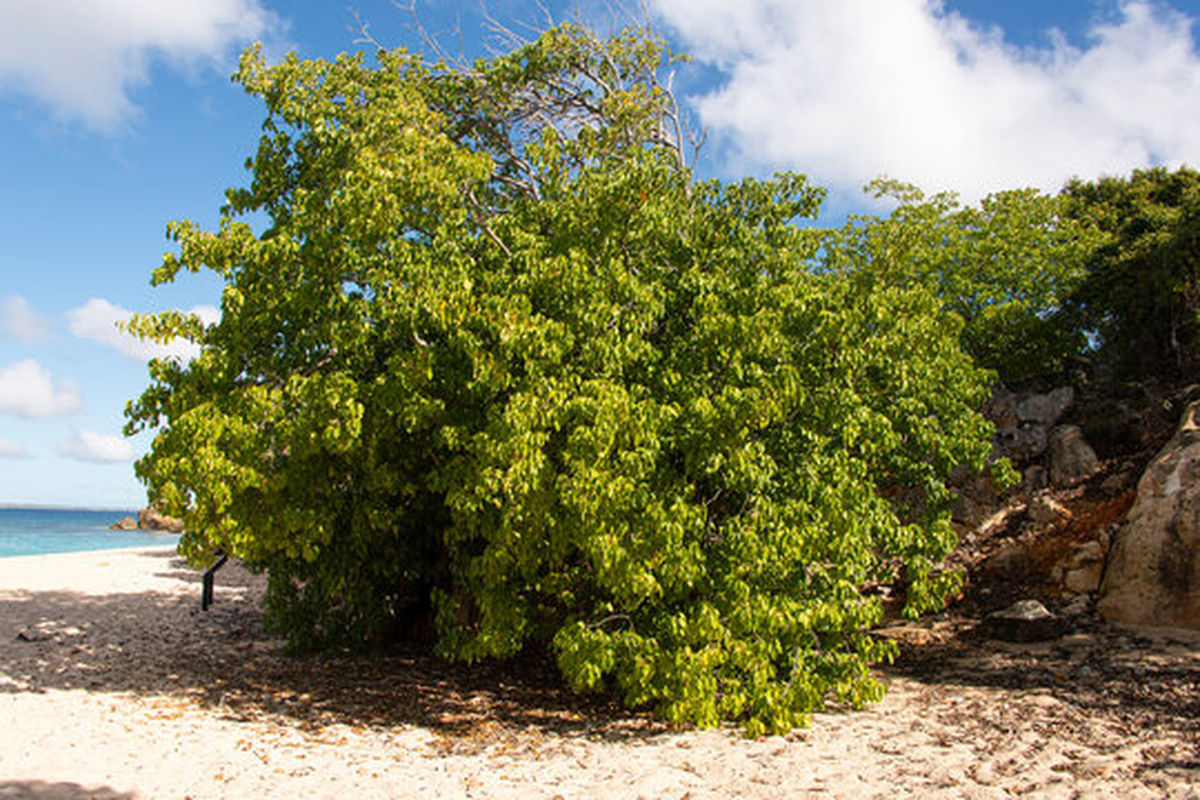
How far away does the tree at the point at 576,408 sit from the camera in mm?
8195

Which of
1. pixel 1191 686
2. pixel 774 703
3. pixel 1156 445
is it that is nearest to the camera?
pixel 774 703

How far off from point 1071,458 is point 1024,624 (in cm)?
652

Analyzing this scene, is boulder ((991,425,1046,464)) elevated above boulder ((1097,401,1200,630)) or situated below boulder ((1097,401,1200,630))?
above

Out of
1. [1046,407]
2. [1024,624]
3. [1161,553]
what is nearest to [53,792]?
[1024,624]

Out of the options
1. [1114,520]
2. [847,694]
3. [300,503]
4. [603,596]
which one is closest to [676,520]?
[603,596]

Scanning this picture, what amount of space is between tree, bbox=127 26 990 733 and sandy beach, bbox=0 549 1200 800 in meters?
0.85

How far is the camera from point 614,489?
7723 millimetres

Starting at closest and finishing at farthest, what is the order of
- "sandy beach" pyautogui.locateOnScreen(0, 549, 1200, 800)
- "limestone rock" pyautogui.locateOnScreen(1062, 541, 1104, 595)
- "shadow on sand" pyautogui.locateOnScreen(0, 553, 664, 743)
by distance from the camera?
"sandy beach" pyautogui.locateOnScreen(0, 549, 1200, 800) → "shadow on sand" pyautogui.locateOnScreen(0, 553, 664, 743) → "limestone rock" pyautogui.locateOnScreen(1062, 541, 1104, 595)

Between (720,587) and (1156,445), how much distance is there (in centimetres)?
1216

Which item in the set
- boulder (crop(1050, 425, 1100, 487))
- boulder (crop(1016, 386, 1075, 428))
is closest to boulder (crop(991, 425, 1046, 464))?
boulder (crop(1016, 386, 1075, 428))

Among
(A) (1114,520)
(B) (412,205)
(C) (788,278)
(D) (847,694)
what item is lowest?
(D) (847,694)

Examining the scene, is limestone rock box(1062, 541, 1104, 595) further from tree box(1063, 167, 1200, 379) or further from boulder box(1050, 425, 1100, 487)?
tree box(1063, 167, 1200, 379)

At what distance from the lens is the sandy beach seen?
7086mm

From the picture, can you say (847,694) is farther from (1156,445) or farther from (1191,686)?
(1156,445)
